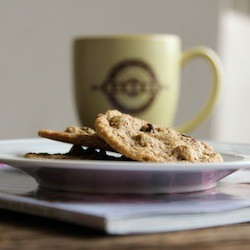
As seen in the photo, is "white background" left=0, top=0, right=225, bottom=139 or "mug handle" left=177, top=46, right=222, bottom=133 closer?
"mug handle" left=177, top=46, right=222, bottom=133

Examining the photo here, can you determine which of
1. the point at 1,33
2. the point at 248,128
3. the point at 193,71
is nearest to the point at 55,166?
the point at 1,33

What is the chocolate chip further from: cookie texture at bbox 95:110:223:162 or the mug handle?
the mug handle

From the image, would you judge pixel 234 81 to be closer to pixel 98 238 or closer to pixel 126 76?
pixel 126 76

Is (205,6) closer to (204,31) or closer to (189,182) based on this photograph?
(204,31)

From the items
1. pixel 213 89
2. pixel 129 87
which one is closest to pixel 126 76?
pixel 129 87

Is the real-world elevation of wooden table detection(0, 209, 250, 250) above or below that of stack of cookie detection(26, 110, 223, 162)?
below

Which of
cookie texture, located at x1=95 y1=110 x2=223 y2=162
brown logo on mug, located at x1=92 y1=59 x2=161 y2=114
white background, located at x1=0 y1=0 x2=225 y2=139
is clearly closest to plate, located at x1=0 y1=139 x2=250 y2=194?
cookie texture, located at x1=95 y1=110 x2=223 y2=162

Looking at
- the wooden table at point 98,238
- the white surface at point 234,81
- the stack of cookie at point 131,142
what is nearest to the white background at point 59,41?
the white surface at point 234,81
